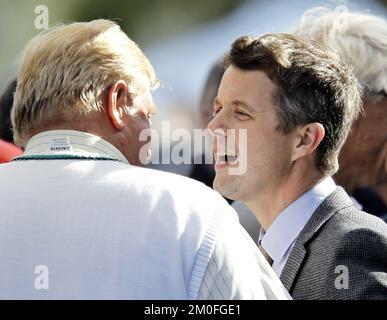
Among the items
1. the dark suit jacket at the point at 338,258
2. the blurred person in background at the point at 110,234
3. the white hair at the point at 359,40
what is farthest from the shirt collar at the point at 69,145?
the white hair at the point at 359,40

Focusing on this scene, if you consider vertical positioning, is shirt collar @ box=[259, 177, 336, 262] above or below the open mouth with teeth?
below

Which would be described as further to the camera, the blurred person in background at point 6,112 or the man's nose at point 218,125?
the blurred person in background at point 6,112

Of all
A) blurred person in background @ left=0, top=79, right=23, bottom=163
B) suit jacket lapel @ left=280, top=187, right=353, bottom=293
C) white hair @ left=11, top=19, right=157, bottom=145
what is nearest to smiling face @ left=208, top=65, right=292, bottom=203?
suit jacket lapel @ left=280, top=187, right=353, bottom=293

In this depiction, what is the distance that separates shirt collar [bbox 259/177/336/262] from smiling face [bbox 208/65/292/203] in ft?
0.30

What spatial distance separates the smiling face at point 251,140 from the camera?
2066 mm

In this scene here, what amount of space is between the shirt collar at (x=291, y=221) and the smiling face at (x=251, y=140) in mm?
91

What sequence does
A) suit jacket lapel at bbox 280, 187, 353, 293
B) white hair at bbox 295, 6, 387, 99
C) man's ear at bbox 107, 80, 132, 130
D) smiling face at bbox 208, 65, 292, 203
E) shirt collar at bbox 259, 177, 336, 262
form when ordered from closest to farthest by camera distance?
1. man's ear at bbox 107, 80, 132, 130
2. suit jacket lapel at bbox 280, 187, 353, 293
3. shirt collar at bbox 259, 177, 336, 262
4. smiling face at bbox 208, 65, 292, 203
5. white hair at bbox 295, 6, 387, 99

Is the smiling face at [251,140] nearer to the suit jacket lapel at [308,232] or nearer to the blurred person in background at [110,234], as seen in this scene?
the suit jacket lapel at [308,232]

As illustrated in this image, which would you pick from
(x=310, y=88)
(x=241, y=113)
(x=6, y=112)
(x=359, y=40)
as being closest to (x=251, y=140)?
(x=241, y=113)

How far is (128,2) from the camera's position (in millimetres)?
3172

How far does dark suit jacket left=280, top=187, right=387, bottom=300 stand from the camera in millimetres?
1657

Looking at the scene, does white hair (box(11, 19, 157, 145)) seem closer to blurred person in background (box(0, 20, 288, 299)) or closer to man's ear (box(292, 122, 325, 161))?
blurred person in background (box(0, 20, 288, 299))

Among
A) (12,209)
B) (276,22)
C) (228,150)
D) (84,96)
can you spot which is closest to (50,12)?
(276,22)
